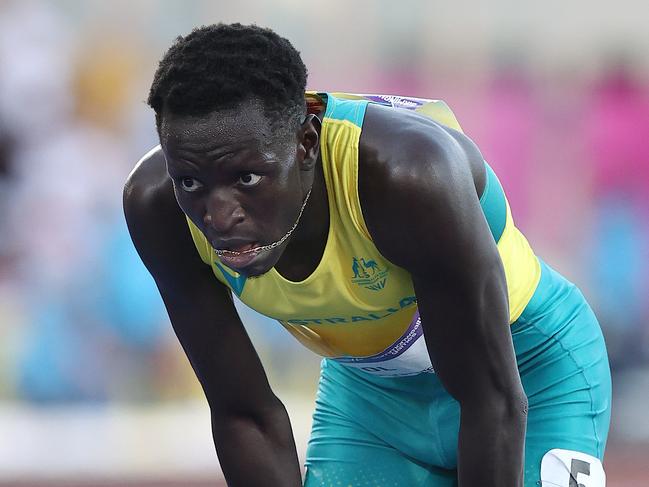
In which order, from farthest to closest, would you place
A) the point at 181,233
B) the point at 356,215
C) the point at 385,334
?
the point at 385,334 → the point at 181,233 → the point at 356,215

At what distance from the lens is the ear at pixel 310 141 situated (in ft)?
7.86

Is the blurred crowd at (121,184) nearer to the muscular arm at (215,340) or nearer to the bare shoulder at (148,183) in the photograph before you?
the muscular arm at (215,340)

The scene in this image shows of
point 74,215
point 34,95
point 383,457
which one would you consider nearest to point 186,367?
point 74,215

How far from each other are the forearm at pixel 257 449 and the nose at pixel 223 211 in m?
0.72

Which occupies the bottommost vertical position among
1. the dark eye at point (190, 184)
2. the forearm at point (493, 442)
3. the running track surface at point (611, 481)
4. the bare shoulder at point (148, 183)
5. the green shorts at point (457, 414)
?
the forearm at point (493, 442)

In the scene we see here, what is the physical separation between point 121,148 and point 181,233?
13.1 feet

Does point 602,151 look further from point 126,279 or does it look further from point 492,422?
point 492,422

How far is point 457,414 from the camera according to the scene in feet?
9.78

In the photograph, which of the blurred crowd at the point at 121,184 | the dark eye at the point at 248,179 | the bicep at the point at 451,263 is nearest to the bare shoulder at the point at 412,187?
the bicep at the point at 451,263

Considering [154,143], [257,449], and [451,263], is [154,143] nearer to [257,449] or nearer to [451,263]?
[257,449]

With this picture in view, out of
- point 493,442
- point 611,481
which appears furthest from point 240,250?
point 611,481

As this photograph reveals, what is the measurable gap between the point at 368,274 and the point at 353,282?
0.05m

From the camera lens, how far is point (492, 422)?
2463 millimetres

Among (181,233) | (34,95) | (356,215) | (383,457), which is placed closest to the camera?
(356,215)
